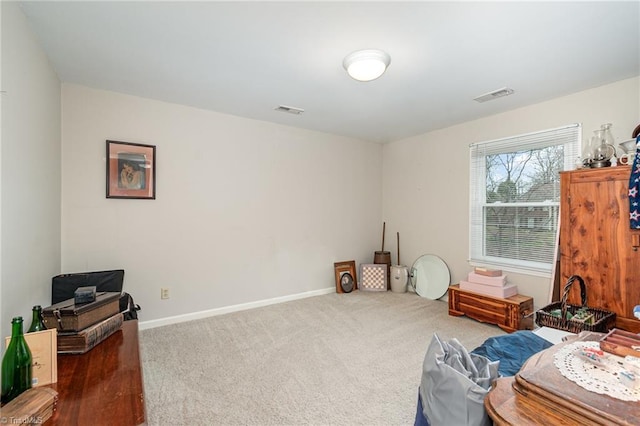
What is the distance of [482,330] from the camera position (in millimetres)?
3057

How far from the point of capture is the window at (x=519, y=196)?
3.13 meters

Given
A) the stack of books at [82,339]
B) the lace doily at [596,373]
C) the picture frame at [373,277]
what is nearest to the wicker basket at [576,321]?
the lace doily at [596,373]

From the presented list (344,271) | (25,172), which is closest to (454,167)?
(344,271)

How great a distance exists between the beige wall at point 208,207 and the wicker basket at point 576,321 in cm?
273

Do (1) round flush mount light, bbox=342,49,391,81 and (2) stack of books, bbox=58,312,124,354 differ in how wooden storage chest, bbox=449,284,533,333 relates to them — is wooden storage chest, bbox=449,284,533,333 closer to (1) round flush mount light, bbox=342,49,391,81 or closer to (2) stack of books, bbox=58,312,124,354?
(1) round flush mount light, bbox=342,49,391,81

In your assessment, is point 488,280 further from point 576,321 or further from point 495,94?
point 495,94

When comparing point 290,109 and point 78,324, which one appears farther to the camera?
point 290,109

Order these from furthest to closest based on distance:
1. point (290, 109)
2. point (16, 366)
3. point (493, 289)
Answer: point (290, 109), point (493, 289), point (16, 366)

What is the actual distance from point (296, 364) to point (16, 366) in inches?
68.9

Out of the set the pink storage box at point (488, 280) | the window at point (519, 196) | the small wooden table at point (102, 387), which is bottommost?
the pink storage box at point (488, 280)

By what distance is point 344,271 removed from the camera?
453 cm

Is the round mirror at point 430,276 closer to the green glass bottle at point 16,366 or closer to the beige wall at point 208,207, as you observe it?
the beige wall at point 208,207

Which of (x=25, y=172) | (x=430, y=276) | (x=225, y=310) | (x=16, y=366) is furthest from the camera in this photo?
(x=430, y=276)

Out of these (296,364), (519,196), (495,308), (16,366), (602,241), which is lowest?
(296,364)
